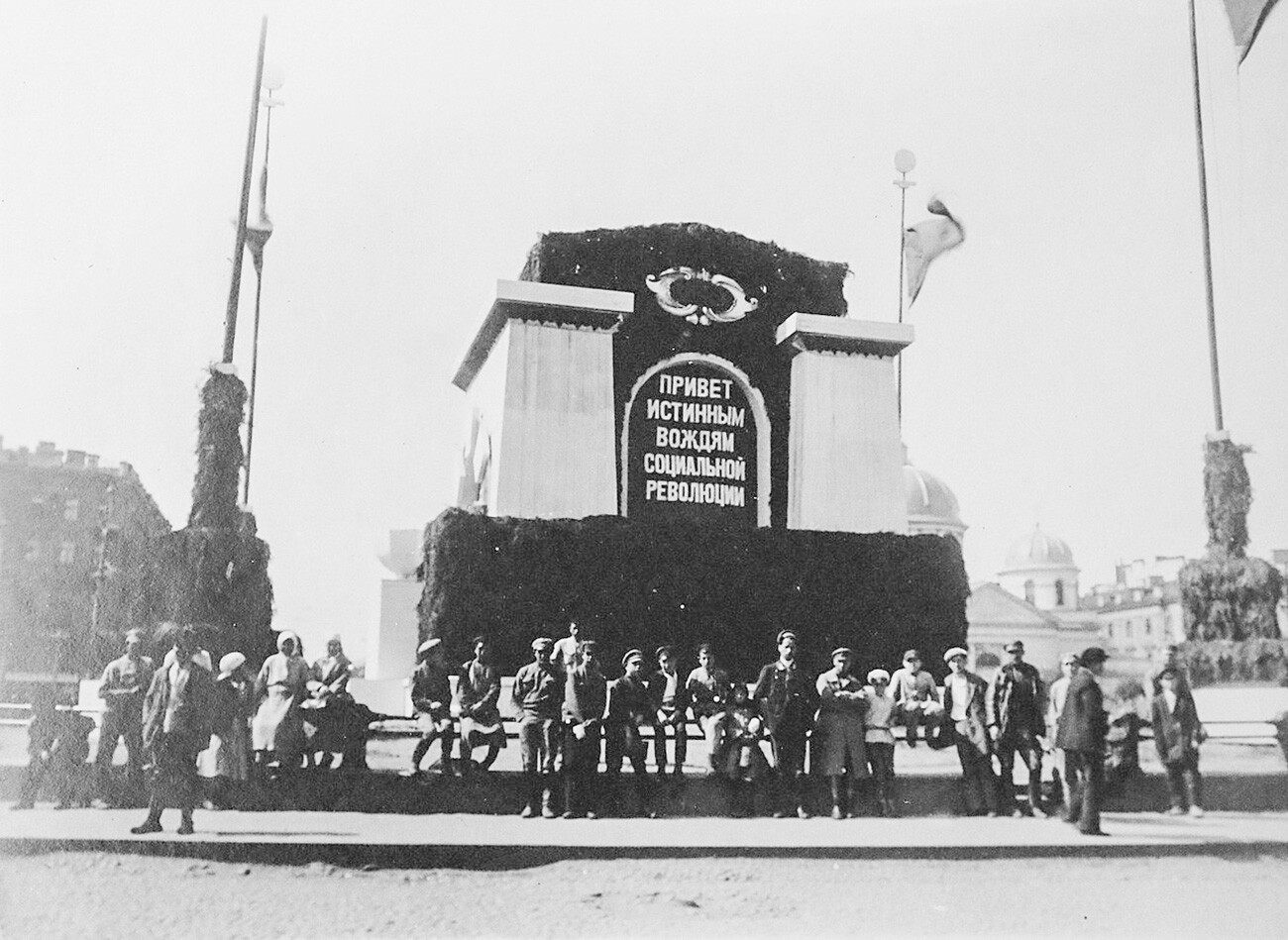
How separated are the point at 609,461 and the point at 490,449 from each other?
1.19 metres

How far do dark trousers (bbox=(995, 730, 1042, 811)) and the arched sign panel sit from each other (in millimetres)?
3800

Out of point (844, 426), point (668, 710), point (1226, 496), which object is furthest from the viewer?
point (844, 426)

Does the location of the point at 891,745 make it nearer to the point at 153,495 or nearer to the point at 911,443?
the point at 911,443

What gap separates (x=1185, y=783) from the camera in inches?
310

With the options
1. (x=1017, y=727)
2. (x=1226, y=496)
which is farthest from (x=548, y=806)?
(x=1226, y=496)

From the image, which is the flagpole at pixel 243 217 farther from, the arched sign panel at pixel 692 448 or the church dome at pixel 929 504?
the church dome at pixel 929 504

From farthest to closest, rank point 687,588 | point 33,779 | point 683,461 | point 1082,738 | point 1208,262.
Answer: point 683,461, point 687,588, point 1208,262, point 1082,738, point 33,779

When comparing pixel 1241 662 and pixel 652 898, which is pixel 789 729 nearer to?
pixel 652 898

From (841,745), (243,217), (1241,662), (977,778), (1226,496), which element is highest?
(243,217)

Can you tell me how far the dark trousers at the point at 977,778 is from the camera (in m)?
8.02

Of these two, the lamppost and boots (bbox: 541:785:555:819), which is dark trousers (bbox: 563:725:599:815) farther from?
the lamppost

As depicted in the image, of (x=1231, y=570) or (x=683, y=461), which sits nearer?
(x=1231, y=570)

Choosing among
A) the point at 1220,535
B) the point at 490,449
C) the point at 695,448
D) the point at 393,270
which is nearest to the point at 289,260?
the point at 393,270

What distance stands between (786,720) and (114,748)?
4.31 m
